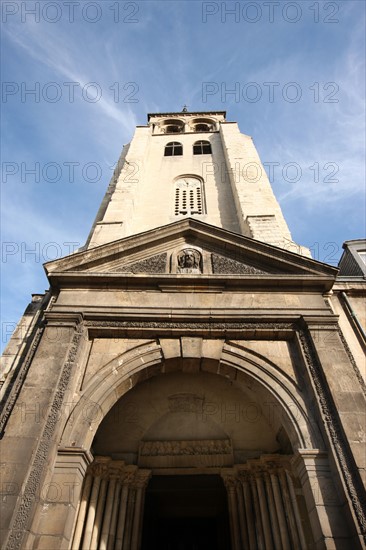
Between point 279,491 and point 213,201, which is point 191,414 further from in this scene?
point 213,201

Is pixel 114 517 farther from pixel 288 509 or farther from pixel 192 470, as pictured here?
pixel 288 509

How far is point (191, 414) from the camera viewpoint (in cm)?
895

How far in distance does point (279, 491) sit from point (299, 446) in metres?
2.19

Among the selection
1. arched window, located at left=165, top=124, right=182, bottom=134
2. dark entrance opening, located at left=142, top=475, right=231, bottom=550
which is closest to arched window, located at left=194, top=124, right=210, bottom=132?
arched window, located at left=165, top=124, right=182, bottom=134

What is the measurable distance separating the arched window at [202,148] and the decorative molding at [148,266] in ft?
36.7

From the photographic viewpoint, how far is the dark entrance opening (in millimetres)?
9320

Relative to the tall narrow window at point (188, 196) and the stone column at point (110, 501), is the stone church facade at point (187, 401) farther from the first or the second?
the tall narrow window at point (188, 196)

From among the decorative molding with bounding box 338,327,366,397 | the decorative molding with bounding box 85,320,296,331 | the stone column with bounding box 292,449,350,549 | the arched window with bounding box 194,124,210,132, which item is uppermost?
the arched window with bounding box 194,124,210,132

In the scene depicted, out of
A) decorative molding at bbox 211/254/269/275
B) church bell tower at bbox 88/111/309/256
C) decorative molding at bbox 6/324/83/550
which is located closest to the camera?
decorative molding at bbox 6/324/83/550

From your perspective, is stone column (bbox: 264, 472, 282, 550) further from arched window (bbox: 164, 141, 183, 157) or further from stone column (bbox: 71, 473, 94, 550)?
arched window (bbox: 164, 141, 183, 157)


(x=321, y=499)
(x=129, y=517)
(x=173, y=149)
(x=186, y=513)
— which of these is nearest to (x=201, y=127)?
(x=173, y=149)

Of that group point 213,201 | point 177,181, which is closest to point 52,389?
point 213,201

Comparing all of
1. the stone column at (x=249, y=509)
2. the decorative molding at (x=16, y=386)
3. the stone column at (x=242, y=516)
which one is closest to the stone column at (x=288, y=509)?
the stone column at (x=249, y=509)

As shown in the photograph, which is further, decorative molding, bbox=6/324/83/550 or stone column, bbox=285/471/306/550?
stone column, bbox=285/471/306/550
